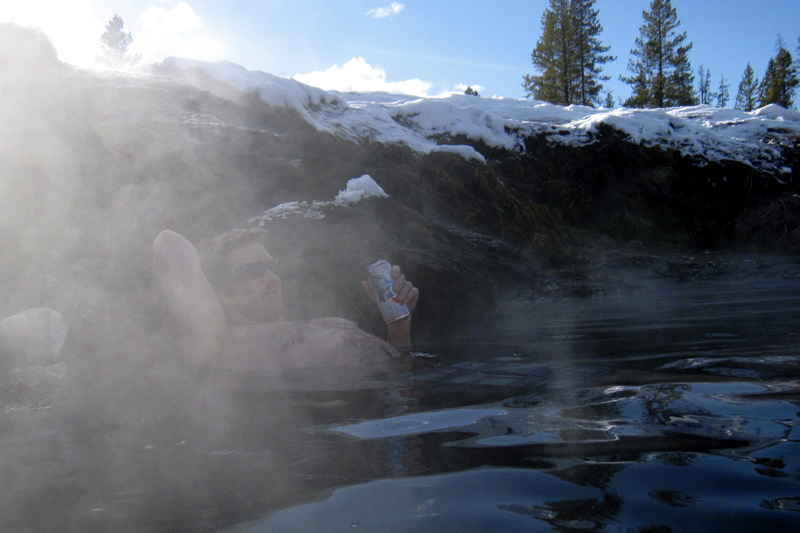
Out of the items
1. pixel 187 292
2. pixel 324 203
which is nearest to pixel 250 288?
pixel 187 292

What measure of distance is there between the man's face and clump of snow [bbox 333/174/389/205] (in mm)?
2165

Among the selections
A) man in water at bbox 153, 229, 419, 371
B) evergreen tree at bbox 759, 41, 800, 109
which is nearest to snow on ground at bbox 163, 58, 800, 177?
man in water at bbox 153, 229, 419, 371

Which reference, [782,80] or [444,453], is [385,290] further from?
[782,80]

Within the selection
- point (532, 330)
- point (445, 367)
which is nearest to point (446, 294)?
point (532, 330)

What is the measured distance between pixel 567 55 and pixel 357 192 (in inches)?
1035

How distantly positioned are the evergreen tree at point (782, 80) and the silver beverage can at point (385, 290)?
1271 inches

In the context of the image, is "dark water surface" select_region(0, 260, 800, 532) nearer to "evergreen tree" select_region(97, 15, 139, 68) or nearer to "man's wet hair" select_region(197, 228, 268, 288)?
"man's wet hair" select_region(197, 228, 268, 288)

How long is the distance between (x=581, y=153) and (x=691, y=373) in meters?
10.7

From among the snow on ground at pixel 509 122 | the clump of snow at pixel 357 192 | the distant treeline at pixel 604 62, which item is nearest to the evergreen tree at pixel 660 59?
the distant treeline at pixel 604 62

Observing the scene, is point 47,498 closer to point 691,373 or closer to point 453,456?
point 453,456

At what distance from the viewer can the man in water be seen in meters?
2.71

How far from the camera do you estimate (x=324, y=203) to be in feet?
16.8

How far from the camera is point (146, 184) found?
4676 mm

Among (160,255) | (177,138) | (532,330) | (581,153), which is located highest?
(581,153)
